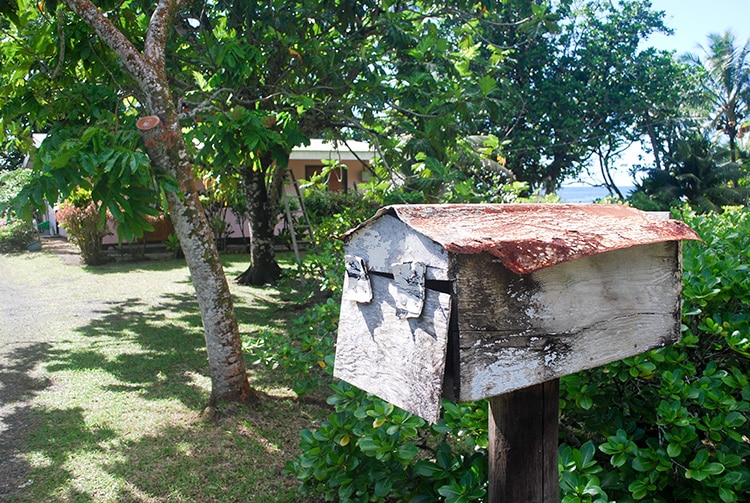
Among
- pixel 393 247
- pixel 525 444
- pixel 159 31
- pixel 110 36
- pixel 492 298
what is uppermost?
pixel 159 31

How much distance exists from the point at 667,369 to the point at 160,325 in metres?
7.57

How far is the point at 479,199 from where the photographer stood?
622 centimetres

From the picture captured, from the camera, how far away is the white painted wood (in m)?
1.28

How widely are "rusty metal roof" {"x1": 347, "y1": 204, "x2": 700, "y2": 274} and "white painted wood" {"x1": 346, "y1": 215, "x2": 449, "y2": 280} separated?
0.03 metres

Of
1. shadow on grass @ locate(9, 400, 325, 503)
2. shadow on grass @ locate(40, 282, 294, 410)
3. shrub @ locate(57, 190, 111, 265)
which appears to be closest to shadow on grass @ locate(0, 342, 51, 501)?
shadow on grass @ locate(9, 400, 325, 503)

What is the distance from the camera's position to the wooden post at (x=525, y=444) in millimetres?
1755

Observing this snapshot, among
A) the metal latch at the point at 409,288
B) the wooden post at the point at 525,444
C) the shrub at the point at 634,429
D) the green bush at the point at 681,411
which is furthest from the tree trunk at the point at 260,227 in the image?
the metal latch at the point at 409,288

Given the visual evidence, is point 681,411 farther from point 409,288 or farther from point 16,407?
→ point 16,407

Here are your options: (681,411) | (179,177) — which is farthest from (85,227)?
(681,411)

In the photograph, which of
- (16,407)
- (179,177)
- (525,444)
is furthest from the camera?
(16,407)

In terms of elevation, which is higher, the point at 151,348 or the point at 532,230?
the point at 532,230

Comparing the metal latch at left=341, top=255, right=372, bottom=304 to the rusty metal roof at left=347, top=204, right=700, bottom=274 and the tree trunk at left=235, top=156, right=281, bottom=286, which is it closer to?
the rusty metal roof at left=347, top=204, right=700, bottom=274

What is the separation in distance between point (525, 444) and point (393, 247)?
822mm

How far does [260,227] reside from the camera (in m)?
10.3
